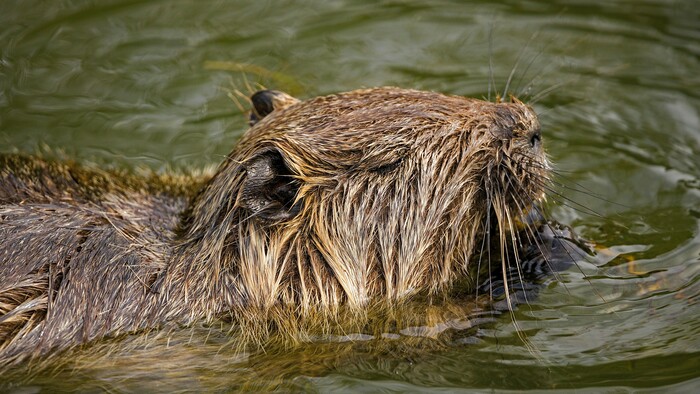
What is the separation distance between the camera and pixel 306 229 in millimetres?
3584

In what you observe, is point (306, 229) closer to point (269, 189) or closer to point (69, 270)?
point (269, 189)

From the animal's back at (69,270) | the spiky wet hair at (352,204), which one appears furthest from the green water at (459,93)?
the spiky wet hair at (352,204)

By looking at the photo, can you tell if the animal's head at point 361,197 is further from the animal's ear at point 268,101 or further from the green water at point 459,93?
the animal's ear at point 268,101

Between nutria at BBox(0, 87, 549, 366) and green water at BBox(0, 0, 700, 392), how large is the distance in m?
0.24

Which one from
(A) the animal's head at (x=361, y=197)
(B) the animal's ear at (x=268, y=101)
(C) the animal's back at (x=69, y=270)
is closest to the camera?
(C) the animal's back at (x=69, y=270)

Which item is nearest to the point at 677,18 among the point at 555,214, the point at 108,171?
the point at 555,214

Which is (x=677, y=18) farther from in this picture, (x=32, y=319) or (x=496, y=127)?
(x=32, y=319)

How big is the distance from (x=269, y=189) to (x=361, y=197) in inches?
14.9

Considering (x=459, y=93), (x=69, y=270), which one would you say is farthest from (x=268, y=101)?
(x=459, y=93)

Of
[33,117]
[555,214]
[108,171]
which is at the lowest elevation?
[555,214]

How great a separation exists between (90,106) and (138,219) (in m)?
2.05

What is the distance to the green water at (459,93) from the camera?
3.57 metres

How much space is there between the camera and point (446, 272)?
146 inches

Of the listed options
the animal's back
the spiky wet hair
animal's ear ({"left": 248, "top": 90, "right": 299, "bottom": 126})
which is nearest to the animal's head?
the spiky wet hair
